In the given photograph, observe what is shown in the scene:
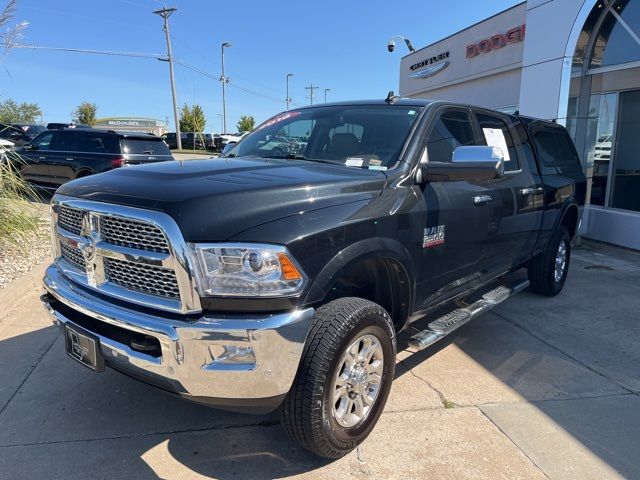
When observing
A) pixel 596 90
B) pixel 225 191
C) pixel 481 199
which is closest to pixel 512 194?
pixel 481 199

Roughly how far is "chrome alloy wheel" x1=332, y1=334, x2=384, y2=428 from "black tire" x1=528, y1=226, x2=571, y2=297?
3.21 metres

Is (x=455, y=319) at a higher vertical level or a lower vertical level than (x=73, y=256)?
lower

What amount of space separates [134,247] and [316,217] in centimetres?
88

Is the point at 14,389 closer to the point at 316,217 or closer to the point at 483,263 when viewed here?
the point at 316,217

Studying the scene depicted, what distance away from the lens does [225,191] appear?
7.68 ft

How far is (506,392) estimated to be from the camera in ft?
11.3

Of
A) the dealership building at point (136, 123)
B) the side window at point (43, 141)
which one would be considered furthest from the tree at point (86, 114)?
the side window at point (43, 141)

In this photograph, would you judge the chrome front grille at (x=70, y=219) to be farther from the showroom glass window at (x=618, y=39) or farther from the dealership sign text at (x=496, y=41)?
the dealership sign text at (x=496, y=41)

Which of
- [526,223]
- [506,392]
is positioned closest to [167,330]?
[506,392]

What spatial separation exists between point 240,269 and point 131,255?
0.56 m

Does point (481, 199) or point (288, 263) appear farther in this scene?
point (481, 199)

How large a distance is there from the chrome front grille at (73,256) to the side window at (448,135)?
223cm

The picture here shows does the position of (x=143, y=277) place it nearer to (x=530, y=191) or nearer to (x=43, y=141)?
(x=530, y=191)

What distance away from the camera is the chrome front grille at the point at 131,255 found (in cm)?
217
